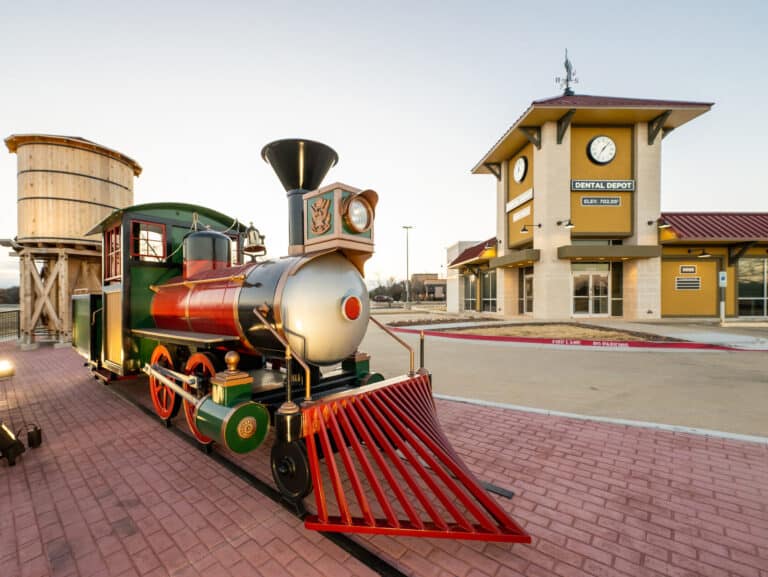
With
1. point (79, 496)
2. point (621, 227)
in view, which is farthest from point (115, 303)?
point (621, 227)

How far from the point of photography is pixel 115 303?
515 cm

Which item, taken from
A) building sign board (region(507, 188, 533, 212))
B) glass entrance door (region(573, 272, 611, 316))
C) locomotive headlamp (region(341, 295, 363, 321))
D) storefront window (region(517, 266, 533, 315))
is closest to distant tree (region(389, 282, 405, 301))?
storefront window (region(517, 266, 533, 315))

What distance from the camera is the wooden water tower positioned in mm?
10625

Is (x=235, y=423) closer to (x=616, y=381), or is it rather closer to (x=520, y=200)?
(x=616, y=381)

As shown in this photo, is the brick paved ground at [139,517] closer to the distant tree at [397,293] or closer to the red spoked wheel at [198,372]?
the red spoked wheel at [198,372]

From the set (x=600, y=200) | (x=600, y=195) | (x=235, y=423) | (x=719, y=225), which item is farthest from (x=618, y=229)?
(x=235, y=423)

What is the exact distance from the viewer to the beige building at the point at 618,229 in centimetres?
1616

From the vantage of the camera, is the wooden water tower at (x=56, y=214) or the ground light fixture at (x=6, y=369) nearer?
the ground light fixture at (x=6, y=369)

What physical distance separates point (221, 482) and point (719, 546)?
383 centimetres

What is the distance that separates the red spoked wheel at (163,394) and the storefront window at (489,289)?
2121 centimetres

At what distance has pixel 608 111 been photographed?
51.8 ft

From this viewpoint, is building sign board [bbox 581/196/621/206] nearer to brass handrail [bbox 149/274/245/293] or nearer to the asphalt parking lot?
the asphalt parking lot

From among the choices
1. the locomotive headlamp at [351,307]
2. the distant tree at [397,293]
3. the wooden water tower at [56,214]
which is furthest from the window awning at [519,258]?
the distant tree at [397,293]

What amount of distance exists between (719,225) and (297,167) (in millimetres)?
22775
